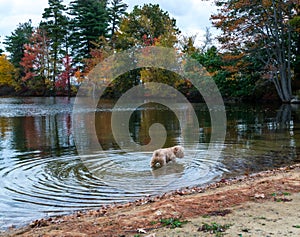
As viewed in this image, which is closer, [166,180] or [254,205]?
[254,205]

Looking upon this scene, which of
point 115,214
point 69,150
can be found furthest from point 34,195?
point 69,150

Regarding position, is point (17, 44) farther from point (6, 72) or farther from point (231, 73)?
point (231, 73)

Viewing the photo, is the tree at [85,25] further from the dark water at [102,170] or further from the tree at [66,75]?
the dark water at [102,170]

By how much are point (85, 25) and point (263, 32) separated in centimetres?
3124

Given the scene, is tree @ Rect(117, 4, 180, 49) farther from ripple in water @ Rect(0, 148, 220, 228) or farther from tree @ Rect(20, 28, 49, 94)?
ripple in water @ Rect(0, 148, 220, 228)

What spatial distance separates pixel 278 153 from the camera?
1005cm

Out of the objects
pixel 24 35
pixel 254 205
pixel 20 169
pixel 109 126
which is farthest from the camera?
pixel 24 35

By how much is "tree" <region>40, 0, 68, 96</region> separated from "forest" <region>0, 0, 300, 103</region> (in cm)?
14

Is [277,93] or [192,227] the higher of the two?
[277,93]

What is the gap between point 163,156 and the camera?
8.59m

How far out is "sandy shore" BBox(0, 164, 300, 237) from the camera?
3.77 metres

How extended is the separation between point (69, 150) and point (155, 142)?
120 inches

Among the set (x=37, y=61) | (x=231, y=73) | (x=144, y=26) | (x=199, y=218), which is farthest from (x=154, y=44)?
(x=199, y=218)

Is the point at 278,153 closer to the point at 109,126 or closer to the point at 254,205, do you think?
the point at 254,205
